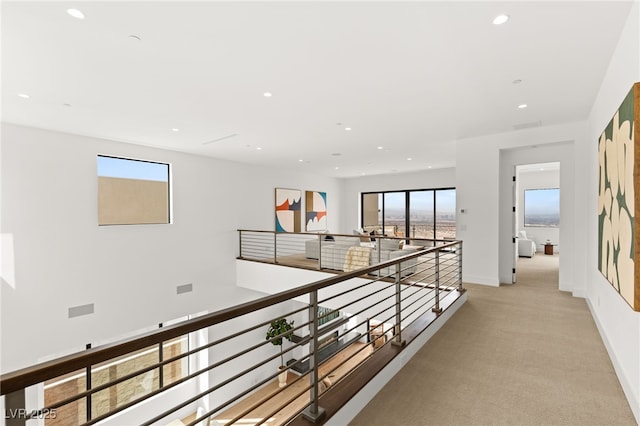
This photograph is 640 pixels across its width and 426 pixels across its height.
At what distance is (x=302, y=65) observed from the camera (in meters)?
2.93

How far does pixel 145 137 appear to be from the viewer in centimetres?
551

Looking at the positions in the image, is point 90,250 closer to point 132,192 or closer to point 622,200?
point 132,192

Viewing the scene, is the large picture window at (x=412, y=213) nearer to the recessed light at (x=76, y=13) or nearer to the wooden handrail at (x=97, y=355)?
the recessed light at (x=76, y=13)

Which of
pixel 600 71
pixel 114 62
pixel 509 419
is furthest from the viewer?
pixel 600 71

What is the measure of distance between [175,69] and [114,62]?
501 mm

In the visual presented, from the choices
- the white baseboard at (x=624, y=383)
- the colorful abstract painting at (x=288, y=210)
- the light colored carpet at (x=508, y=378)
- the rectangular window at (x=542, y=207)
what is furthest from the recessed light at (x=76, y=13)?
the rectangular window at (x=542, y=207)

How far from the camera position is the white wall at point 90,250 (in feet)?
15.3

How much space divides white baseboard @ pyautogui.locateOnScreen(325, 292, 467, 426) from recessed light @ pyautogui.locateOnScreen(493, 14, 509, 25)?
2.65m

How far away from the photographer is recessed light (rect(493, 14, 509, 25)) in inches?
87.5

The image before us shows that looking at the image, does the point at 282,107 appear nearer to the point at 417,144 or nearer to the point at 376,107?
the point at 376,107

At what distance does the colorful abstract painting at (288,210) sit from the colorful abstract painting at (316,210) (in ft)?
1.49

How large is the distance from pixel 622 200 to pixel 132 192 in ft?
22.4

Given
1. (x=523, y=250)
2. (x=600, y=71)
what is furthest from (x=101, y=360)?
(x=523, y=250)

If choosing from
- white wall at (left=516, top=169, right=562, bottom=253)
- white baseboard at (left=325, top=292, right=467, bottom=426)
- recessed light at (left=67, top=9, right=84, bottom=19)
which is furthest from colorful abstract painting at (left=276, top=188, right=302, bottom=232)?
white wall at (left=516, top=169, right=562, bottom=253)
